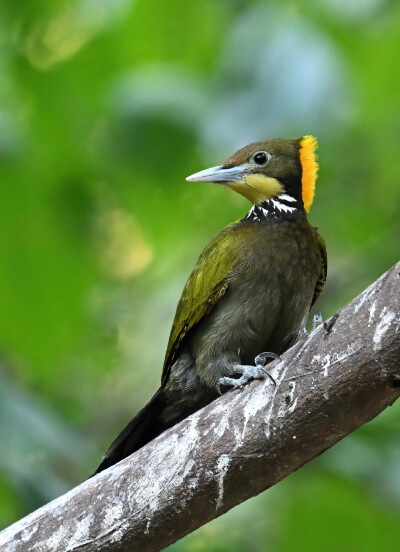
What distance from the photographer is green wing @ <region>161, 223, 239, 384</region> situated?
411 centimetres

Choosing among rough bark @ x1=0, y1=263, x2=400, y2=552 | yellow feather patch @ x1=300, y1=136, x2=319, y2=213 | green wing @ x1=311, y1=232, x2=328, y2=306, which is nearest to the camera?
rough bark @ x1=0, y1=263, x2=400, y2=552

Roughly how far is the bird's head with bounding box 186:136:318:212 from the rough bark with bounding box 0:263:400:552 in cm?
131

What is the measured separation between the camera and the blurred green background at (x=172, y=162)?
4.39 metres

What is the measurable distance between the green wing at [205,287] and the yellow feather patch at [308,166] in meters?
0.40

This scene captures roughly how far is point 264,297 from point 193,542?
5.06 feet

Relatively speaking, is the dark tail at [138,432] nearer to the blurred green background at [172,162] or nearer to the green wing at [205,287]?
the green wing at [205,287]

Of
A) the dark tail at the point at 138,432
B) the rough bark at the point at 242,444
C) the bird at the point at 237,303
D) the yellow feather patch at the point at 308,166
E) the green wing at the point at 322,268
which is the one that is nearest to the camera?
the rough bark at the point at 242,444

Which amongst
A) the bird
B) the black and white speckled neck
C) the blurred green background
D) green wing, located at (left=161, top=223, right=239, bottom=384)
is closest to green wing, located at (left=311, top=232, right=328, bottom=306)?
the bird

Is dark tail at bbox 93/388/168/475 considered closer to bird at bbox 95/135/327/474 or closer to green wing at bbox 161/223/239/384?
bird at bbox 95/135/327/474

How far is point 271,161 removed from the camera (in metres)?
4.40

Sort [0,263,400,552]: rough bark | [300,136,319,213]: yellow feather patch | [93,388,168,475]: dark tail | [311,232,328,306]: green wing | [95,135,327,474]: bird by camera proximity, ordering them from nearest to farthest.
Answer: [0,263,400,552]: rough bark → [93,388,168,475]: dark tail → [95,135,327,474]: bird → [311,232,328,306]: green wing → [300,136,319,213]: yellow feather patch

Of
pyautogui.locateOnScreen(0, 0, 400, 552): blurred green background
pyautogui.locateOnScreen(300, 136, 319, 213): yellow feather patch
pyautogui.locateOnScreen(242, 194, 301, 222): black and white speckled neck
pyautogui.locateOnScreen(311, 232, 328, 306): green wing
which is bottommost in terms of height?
pyautogui.locateOnScreen(311, 232, 328, 306): green wing

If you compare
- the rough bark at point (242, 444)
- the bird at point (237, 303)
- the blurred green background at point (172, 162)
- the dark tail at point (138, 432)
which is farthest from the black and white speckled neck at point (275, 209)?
the rough bark at point (242, 444)

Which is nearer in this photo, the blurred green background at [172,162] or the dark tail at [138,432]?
the dark tail at [138,432]
